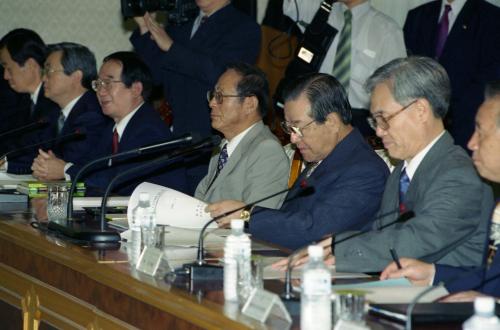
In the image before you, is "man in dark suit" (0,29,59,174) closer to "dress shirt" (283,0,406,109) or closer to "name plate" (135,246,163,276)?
"dress shirt" (283,0,406,109)

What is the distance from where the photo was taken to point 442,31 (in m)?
4.86

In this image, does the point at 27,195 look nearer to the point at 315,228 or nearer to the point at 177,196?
the point at 177,196

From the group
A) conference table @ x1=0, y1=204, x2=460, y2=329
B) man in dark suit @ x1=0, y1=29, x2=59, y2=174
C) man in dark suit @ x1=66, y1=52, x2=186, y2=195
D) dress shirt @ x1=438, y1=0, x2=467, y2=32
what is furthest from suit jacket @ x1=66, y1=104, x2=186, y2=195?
dress shirt @ x1=438, y1=0, x2=467, y2=32

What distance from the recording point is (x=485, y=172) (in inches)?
114

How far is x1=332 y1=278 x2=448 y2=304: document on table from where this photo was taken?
2.43 metres

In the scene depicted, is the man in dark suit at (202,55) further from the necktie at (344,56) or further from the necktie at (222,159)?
the necktie at (222,159)

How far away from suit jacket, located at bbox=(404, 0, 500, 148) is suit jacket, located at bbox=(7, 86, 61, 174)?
2153 millimetres

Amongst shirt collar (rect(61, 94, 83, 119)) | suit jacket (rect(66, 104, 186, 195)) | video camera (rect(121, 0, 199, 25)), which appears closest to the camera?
suit jacket (rect(66, 104, 186, 195))

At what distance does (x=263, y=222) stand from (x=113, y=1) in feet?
13.3

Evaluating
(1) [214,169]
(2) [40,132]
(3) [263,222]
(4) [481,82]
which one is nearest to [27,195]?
(1) [214,169]

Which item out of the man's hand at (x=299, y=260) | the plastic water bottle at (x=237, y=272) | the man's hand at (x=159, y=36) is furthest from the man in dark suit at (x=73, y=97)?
the plastic water bottle at (x=237, y=272)

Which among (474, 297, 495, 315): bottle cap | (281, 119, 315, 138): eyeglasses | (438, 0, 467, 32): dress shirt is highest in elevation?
(438, 0, 467, 32): dress shirt

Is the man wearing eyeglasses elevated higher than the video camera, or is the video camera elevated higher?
the video camera

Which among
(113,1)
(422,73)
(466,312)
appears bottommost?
(466,312)
